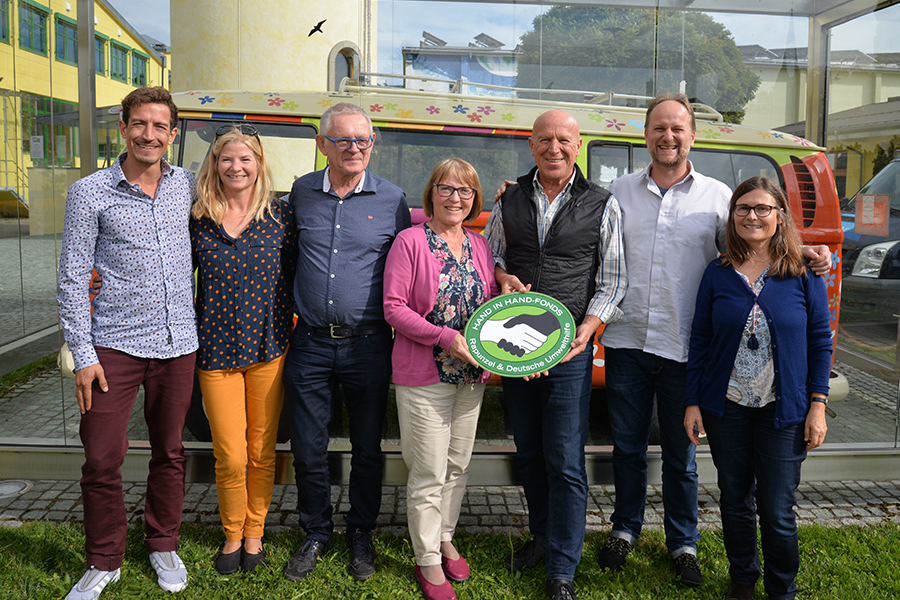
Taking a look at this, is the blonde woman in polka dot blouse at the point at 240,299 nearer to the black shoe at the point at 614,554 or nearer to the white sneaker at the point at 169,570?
the white sneaker at the point at 169,570

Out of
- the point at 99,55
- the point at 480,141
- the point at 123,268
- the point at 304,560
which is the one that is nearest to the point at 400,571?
the point at 304,560

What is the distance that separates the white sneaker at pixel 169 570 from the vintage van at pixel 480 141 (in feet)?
7.54

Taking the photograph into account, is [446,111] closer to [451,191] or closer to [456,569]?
[451,191]

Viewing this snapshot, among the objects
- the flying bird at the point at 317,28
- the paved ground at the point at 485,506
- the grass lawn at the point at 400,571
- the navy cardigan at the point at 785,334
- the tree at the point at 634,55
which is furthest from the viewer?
the flying bird at the point at 317,28

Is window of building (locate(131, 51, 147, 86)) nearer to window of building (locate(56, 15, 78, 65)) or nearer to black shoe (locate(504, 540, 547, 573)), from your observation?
window of building (locate(56, 15, 78, 65))

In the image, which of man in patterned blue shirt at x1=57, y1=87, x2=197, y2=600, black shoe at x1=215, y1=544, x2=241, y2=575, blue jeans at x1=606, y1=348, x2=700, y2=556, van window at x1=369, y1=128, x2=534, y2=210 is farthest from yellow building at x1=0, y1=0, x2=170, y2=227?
blue jeans at x1=606, y1=348, x2=700, y2=556

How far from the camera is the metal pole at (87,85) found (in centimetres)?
349

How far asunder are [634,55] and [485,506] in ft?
12.0

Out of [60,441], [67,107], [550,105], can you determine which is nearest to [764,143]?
[550,105]

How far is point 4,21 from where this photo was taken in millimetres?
4305

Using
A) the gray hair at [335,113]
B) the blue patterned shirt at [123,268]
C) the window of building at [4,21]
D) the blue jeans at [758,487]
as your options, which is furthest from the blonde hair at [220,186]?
the window of building at [4,21]

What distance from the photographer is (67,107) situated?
12.1ft

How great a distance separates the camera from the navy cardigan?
2.46 meters

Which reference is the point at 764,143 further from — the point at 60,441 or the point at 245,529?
the point at 60,441
